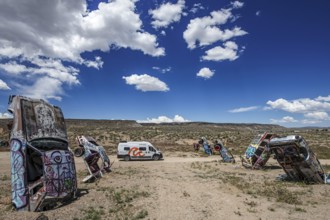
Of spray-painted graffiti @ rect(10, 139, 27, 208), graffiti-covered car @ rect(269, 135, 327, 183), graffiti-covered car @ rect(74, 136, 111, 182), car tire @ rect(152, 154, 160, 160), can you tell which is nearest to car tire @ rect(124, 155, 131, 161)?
car tire @ rect(152, 154, 160, 160)

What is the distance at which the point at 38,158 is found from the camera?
13391mm

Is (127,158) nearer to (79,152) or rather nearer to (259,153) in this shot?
(79,152)

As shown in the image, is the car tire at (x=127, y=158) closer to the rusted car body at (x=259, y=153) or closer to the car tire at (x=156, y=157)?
the car tire at (x=156, y=157)

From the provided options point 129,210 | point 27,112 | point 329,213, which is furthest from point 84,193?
point 329,213

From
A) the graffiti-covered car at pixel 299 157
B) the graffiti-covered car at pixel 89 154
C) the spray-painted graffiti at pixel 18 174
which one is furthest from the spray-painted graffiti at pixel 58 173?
the graffiti-covered car at pixel 299 157

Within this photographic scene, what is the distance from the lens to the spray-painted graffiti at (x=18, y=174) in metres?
11.2

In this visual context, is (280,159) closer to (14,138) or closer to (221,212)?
(221,212)

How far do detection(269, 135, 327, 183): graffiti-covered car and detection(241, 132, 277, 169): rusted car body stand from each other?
758 centimetres

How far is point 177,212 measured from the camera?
1141 centimetres

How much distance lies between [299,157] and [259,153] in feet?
29.3

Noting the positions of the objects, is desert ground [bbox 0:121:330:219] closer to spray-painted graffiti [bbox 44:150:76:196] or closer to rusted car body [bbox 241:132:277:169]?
spray-painted graffiti [bbox 44:150:76:196]

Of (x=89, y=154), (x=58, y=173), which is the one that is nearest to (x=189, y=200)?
(x=58, y=173)

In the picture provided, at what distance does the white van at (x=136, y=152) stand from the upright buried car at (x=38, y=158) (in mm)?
20340

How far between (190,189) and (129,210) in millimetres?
5094
